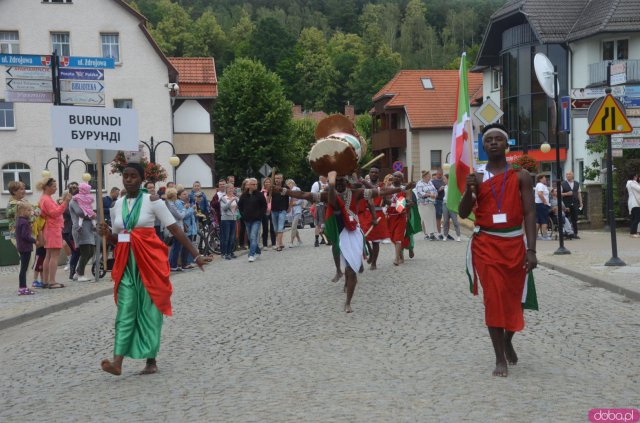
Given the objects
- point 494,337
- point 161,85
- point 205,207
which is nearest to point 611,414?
point 494,337

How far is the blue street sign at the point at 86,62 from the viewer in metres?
15.3

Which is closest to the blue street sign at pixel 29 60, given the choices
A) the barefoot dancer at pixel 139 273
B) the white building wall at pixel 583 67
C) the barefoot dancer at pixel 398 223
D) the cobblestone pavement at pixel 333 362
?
the cobblestone pavement at pixel 333 362

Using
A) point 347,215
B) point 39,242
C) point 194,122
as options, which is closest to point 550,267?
point 347,215

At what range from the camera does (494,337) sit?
22.1ft

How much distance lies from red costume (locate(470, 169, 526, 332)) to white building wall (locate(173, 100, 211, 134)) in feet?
146

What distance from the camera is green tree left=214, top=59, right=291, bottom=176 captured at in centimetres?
5941

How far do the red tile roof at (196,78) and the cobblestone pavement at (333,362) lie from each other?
124ft

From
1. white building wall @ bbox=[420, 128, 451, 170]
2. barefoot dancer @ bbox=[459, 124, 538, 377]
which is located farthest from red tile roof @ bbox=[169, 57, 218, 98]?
barefoot dancer @ bbox=[459, 124, 538, 377]

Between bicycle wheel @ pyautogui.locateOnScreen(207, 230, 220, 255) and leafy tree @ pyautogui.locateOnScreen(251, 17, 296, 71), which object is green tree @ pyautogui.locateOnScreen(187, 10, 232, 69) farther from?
bicycle wheel @ pyautogui.locateOnScreen(207, 230, 220, 255)

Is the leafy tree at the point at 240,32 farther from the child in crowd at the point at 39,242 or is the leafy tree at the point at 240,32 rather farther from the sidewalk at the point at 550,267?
the child in crowd at the point at 39,242

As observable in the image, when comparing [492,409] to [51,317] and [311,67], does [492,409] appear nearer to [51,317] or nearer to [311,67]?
[51,317]

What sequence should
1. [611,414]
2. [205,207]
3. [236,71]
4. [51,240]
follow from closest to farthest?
[611,414] → [51,240] → [205,207] → [236,71]

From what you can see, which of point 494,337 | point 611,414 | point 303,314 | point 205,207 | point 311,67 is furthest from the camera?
point 311,67

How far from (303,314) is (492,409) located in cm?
507
